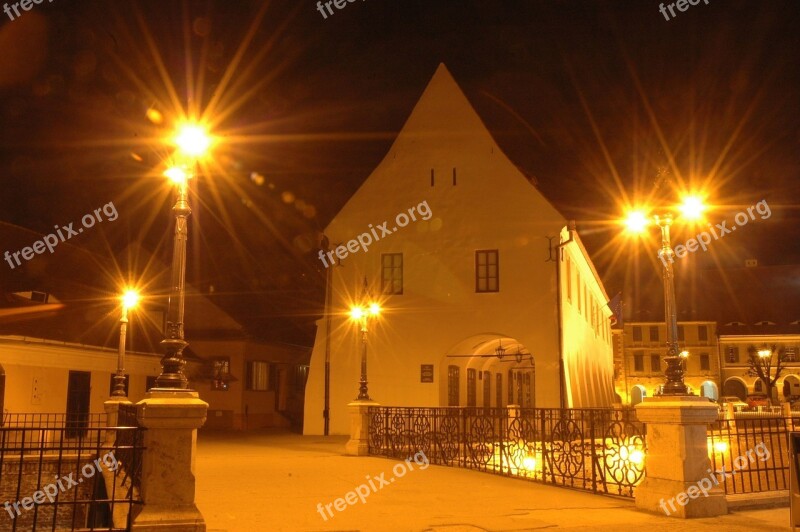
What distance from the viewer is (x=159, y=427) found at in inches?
312

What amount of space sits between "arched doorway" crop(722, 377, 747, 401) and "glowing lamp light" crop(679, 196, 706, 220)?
6547cm

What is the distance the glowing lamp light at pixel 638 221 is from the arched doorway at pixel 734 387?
64620 millimetres

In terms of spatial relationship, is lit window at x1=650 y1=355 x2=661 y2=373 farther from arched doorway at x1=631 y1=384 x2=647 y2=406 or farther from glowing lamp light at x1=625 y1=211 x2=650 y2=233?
glowing lamp light at x1=625 y1=211 x2=650 y2=233

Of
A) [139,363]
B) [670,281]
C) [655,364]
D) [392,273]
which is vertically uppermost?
[392,273]

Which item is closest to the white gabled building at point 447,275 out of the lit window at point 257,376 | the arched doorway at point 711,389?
the lit window at point 257,376

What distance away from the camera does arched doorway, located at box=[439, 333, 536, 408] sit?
89.9 ft

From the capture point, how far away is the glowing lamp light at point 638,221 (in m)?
12.1

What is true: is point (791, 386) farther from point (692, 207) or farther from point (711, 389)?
point (692, 207)

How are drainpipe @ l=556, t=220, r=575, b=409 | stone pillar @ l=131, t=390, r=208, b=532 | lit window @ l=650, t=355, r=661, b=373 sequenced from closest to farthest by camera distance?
stone pillar @ l=131, t=390, r=208, b=532, drainpipe @ l=556, t=220, r=575, b=409, lit window @ l=650, t=355, r=661, b=373

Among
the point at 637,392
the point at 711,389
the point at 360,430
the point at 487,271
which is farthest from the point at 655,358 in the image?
the point at 360,430

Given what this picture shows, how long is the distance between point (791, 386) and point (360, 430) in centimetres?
6053

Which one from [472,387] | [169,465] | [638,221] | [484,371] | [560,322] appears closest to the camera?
[169,465]

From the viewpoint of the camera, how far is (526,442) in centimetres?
1518

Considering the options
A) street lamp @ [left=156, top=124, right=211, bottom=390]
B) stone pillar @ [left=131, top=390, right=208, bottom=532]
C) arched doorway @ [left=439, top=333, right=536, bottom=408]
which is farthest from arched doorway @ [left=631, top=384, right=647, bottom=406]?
stone pillar @ [left=131, top=390, right=208, bottom=532]
